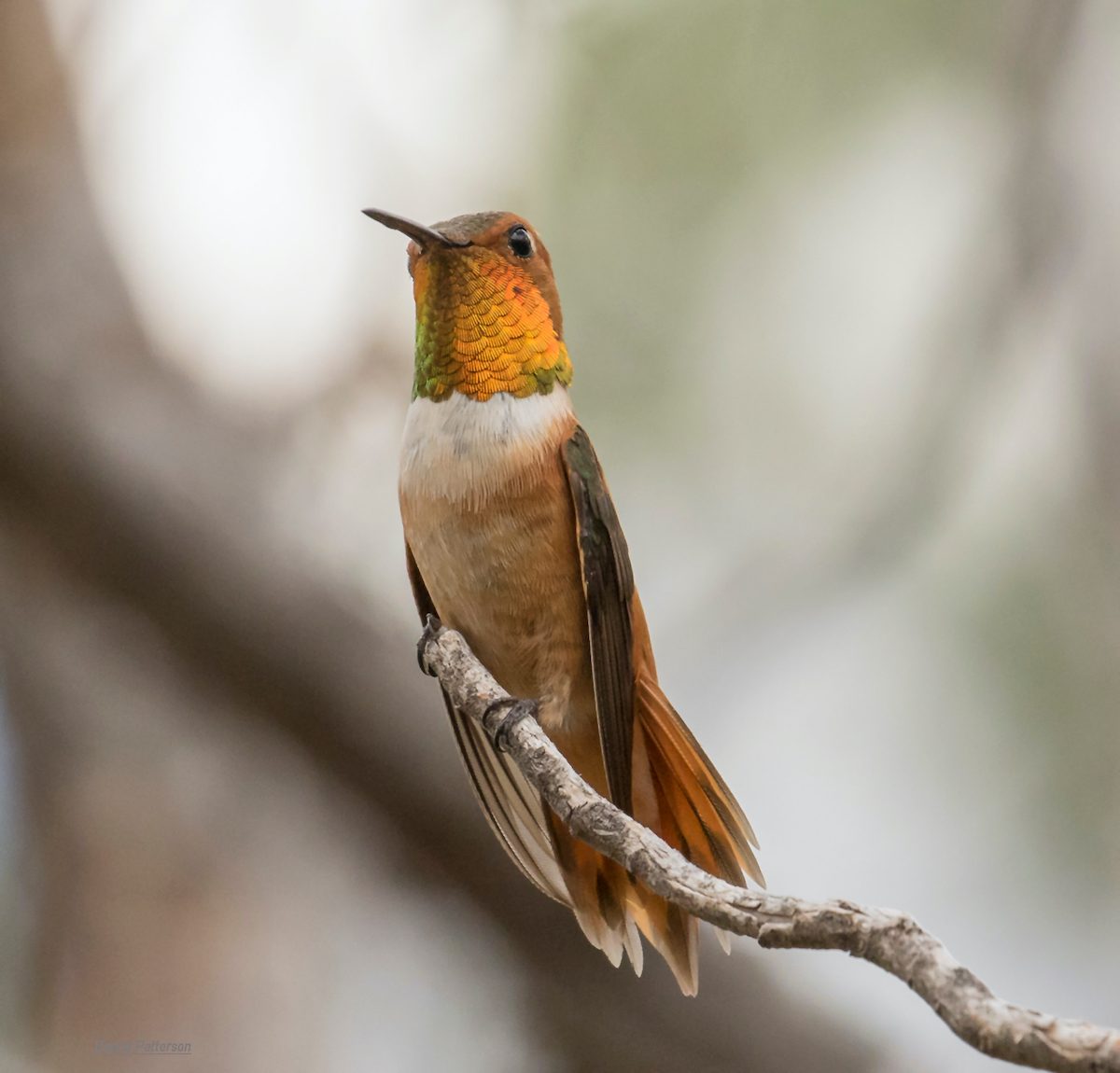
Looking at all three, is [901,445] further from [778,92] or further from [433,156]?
[433,156]

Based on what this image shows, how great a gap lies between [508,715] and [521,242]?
462 millimetres

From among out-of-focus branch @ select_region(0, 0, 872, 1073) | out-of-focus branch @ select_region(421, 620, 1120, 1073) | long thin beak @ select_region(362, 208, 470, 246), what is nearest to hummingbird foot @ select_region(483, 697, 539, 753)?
out-of-focus branch @ select_region(421, 620, 1120, 1073)

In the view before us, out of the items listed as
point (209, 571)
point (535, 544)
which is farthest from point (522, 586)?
point (209, 571)

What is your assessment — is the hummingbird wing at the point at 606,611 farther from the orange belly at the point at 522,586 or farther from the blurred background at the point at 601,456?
the blurred background at the point at 601,456

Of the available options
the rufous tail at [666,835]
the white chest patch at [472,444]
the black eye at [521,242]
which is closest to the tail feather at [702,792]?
the rufous tail at [666,835]

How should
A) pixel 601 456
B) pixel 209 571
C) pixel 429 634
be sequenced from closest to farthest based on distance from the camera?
1. pixel 429 634
2. pixel 601 456
3. pixel 209 571

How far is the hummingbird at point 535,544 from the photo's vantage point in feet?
3.47

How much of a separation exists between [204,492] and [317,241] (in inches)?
16.4

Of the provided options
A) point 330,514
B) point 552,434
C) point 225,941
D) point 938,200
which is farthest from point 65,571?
point 938,200

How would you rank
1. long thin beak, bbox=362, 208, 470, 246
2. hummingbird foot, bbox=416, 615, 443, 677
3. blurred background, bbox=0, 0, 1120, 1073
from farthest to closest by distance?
blurred background, bbox=0, 0, 1120, 1073 < hummingbird foot, bbox=416, 615, 443, 677 < long thin beak, bbox=362, 208, 470, 246

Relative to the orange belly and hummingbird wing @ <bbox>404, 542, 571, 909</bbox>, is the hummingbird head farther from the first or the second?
hummingbird wing @ <bbox>404, 542, 571, 909</bbox>

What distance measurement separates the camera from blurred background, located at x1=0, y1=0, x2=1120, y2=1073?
5.08ft

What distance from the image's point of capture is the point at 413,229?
3.35ft

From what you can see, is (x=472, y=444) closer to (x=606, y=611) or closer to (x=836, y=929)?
(x=606, y=611)
